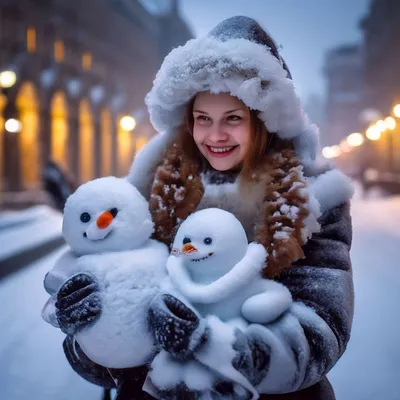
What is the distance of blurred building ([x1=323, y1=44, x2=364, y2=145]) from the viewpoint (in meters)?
55.7

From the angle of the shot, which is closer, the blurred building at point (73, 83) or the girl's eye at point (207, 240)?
the girl's eye at point (207, 240)

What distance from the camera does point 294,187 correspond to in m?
1.43

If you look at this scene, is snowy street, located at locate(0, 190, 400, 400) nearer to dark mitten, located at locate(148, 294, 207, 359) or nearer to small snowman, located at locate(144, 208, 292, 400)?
small snowman, located at locate(144, 208, 292, 400)

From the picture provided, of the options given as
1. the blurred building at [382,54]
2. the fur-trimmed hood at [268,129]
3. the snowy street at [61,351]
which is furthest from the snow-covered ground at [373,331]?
the blurred building at [382,54]

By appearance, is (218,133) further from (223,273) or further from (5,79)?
(5,79)

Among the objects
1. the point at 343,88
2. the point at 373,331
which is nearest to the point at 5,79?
the point at 373,331

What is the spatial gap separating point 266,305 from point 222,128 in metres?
0.63

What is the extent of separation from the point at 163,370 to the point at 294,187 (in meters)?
0.67

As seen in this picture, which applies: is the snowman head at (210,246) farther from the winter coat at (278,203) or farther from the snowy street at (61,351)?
the snowy street at (61,351)

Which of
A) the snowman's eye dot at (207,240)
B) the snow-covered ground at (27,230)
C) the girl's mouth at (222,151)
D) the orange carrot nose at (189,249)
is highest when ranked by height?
the girl's mouth at (222,151)

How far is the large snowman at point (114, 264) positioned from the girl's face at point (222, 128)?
31cm

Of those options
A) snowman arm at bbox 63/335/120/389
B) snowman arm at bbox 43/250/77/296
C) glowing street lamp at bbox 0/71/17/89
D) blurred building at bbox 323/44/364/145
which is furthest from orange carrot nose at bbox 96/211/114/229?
blurred building at bbox 323/44/364/145

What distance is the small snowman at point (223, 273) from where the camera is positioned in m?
1.24

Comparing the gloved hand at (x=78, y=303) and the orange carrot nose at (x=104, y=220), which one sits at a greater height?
the orange carrot nose at (x=104, y=220)
